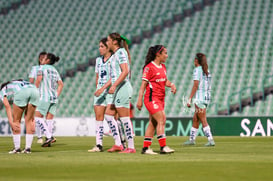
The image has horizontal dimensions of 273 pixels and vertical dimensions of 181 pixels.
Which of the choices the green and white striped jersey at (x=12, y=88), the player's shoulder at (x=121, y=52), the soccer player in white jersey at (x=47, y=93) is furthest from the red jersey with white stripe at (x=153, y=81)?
the soccer player in white jersey at (x=47, y=93)

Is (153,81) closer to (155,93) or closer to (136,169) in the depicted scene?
(155,93)

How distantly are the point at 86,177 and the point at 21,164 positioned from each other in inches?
78.2

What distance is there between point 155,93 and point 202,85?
3850mm

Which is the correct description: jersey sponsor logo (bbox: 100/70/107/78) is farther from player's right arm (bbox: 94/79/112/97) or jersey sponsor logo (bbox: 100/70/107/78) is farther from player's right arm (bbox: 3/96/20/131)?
player's right arm (bbox: 3/96/20/131)

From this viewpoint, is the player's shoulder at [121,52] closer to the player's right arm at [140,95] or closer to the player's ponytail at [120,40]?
the player's ponytail at [120,40]

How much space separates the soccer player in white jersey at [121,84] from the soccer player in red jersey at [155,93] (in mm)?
347

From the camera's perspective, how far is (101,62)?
11.1 meters

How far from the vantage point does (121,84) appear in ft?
33.1

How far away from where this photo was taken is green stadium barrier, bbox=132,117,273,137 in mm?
19766

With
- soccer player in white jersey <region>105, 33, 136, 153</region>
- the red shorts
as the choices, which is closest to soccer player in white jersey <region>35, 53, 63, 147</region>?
soccer player in white jersey <region>105, 33, 136, 153</region>

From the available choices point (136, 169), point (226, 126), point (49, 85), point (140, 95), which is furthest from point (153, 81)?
point (226, 126)

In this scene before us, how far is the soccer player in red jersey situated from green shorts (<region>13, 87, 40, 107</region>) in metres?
2.05

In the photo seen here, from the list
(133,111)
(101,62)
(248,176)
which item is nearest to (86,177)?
(248,176)

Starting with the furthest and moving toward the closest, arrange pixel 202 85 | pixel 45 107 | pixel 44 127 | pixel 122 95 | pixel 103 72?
pixel 45 107 → pixel 44 127 → pixel 202 85 → pixel 103 72 → pixel 122 95
